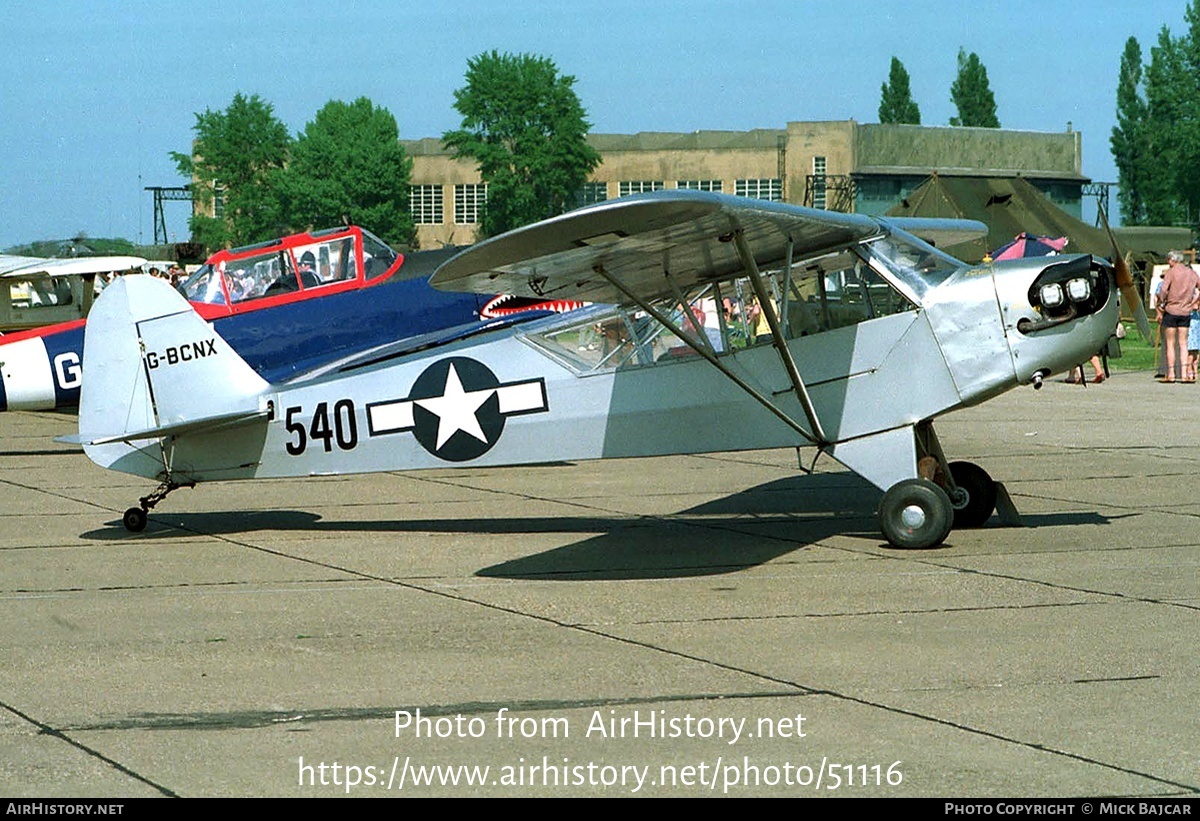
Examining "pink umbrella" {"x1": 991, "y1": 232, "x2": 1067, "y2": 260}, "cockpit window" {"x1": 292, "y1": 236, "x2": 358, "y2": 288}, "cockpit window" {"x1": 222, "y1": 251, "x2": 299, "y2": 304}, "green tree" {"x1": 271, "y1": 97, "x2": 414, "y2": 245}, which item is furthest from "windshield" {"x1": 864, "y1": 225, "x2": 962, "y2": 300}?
"green tree" {"x1": 271, "y1": 97, "x2": 414, "y2": 245}

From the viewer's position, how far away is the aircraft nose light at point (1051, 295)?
31.0 feet

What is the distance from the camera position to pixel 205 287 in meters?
15.7

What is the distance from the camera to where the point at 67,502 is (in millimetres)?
13055

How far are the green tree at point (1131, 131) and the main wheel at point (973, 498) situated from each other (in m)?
115

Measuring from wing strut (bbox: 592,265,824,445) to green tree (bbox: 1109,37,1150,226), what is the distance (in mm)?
115690

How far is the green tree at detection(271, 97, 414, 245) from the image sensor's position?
377 feet

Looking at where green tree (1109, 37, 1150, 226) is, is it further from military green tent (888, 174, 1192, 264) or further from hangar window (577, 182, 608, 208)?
military green tent (888, 174, 1192, 264)

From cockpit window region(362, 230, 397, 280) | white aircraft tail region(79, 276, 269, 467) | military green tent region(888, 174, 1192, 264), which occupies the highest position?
military green tent region(888, 174, 1192, 264)

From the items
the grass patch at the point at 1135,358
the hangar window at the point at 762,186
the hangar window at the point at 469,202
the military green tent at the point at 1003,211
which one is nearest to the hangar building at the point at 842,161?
the hangar window at the point at 762,186

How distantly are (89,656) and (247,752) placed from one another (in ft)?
6.56

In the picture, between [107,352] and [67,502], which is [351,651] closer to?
[107,352]

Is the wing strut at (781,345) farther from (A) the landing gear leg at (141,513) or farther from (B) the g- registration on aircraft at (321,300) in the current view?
(B) the g- registration on aircraft at (321,300)

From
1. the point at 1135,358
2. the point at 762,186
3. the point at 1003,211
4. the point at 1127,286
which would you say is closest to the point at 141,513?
the point at 1127,286

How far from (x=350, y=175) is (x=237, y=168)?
14925 millimetres
